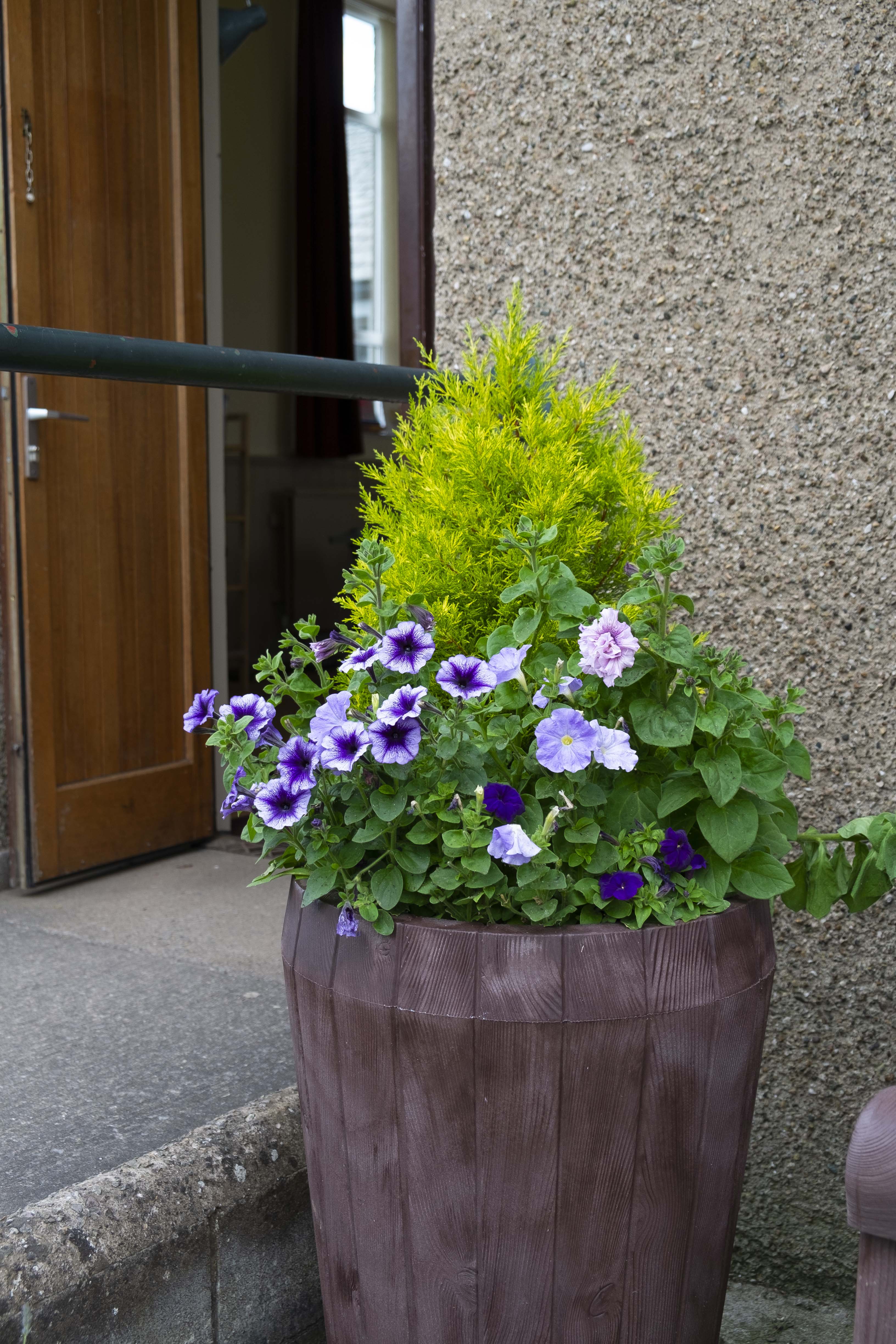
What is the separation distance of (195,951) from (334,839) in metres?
Result: 1.32

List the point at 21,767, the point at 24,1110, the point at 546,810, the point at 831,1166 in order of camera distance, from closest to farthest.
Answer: the point at 546,810
the point at 24,1110
the point at 831,1166
the point at 21,767

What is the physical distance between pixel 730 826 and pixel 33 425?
2.32 meters

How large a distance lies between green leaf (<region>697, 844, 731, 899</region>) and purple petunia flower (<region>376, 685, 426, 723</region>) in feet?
1.04

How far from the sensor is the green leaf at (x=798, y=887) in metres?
1.27

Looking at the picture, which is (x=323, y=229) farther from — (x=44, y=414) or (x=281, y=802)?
(x=281, y=802)

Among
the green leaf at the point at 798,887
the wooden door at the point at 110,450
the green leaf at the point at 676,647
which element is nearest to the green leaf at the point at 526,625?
the green leaf at the point at 676,647

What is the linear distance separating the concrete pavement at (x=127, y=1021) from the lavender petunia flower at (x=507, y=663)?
0.74 meters

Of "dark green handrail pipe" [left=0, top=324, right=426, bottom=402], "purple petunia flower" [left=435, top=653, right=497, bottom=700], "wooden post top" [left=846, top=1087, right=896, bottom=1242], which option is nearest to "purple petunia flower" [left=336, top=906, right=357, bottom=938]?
"purple petunia flower" [left=435, top=653, right=497, bottom=700]

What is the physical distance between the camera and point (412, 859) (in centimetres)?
106

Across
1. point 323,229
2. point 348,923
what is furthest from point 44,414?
point 323,229

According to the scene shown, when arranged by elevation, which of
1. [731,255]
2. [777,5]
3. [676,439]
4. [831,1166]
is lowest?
[831,1166]

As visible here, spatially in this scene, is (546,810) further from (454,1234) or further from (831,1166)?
(831,1166)

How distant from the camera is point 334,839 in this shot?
1074mm

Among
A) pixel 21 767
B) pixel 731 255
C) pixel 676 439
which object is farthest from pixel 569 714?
pixel 21 767
